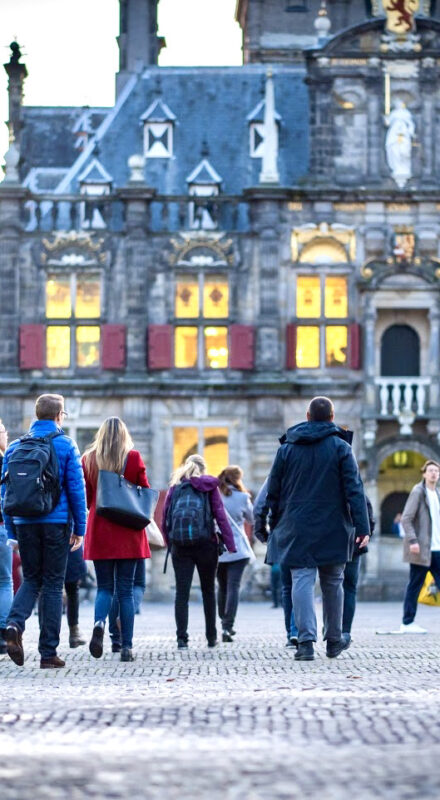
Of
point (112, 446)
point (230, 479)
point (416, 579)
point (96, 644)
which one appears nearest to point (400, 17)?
point (230, 479)

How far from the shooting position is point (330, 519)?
13531mm

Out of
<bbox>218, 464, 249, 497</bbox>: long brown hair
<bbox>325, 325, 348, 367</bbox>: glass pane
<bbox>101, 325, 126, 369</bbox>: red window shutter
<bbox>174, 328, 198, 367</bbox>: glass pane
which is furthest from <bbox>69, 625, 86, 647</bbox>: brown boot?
<bbox>325, 325, 348, 367</bbox>: glass pane

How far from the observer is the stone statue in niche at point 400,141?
4047 cm

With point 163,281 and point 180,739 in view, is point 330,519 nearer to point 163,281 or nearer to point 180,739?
point 180,739

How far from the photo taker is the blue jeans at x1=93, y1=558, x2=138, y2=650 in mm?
13711

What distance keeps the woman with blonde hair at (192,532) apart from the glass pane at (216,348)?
24170mm

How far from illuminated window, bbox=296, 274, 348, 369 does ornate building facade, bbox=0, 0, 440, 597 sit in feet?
0.12

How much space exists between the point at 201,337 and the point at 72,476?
27642 mm

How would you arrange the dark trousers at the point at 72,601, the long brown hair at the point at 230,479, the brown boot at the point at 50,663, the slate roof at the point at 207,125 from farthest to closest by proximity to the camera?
the slate roof at the point at 207,125 → the long brown hair at the point at 230,479 → the dark trousers at the point at 72,601 → the brown boot at the point at 50,663

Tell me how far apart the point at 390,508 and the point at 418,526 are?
23.1 metres

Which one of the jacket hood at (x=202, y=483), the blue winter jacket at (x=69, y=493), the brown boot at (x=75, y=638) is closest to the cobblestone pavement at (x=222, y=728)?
the blue winter jacket at (x=69, y=493)

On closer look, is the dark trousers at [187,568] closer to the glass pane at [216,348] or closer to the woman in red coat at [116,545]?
the woman in red coat at [116,545]

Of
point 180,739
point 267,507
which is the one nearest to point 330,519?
point 267,507

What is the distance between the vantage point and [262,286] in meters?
40.0
